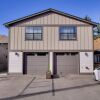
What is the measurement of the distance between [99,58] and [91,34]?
15.5 ft

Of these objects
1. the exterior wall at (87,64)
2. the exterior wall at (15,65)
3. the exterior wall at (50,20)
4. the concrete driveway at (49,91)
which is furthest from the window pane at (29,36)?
the concrete driveway at (49,91)

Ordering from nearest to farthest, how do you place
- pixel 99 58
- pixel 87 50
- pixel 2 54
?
1. pixel 87 50
2. pixel 99 58
3. pixel 2 54

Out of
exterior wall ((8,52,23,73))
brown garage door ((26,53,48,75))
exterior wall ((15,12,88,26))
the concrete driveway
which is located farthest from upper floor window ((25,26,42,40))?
the concrete driveway

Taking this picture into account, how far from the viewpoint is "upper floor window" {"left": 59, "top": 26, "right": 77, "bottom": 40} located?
74.5 feet

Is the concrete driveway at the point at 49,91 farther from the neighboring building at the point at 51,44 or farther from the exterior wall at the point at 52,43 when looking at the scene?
the exterior wall at the point at 52,43

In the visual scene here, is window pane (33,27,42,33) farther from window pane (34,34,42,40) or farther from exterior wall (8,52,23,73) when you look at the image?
exterior wall (8,52,23,73)

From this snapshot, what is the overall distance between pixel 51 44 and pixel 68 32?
2193 millimetres

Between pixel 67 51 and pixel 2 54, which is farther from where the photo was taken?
pixel 2 54

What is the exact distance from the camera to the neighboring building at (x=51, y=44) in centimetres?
2244

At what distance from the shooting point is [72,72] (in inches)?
896

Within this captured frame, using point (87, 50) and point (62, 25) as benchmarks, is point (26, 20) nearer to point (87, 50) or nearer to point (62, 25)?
point (62, 25)

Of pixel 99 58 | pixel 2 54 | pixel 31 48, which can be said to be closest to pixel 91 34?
pixel 99 58

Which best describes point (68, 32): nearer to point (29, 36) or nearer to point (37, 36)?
point (37, 36)

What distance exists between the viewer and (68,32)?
2280 cm
